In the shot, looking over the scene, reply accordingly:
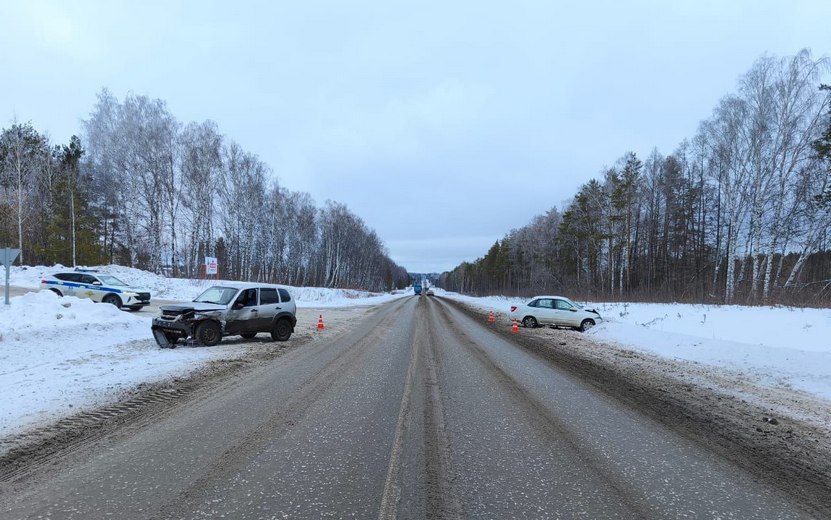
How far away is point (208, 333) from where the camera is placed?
12086mm

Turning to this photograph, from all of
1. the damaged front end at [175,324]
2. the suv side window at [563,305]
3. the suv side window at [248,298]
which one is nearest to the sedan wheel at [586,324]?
the suv side window at [563,305]

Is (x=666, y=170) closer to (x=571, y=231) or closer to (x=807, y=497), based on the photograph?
(x=571, y=231)

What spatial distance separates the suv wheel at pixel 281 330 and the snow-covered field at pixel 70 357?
1.28 meters

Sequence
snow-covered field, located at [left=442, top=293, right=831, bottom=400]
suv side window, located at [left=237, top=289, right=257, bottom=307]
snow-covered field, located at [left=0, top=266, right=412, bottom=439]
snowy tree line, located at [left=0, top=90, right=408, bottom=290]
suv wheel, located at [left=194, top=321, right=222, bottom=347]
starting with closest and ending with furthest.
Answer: snow-covered field, located at [left=0, top=266, right=412, bottom=439] → snow-covered field, located at [left=442, top=293, right=831, bottom=400] → suv wheel, located at [left=194, top=321, right=222, bottom=347] → suv side window, located at [left=237, top=289, right=257, bottom=307] → snowy tree line, located at [left=0, top=90, right=408, bottom=290]

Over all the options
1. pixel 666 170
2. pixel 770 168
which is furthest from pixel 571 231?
pixel 770 168

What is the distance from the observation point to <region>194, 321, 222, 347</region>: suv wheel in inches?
469

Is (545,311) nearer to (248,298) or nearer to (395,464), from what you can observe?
(248,298)

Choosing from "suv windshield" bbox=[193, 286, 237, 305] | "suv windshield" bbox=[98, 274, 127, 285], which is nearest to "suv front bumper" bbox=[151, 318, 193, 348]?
"suv windshield" bbox=[193, 286, 237, 305]

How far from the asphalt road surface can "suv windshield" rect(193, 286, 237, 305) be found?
6.05 m

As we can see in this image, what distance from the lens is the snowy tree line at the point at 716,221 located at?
84.2 ft

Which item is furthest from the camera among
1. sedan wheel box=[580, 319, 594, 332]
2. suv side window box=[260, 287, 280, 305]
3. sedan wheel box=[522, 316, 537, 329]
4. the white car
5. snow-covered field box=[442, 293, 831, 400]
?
sedan wheel box=[522, 316, 537, 329]

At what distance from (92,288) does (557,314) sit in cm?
2154

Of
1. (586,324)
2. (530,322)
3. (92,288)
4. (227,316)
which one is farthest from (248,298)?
(586,324)

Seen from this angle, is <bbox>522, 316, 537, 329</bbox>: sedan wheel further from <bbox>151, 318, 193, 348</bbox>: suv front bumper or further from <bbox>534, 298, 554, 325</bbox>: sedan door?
<bbox>151, 318, 193, 348</bbox>: suv front bumper
